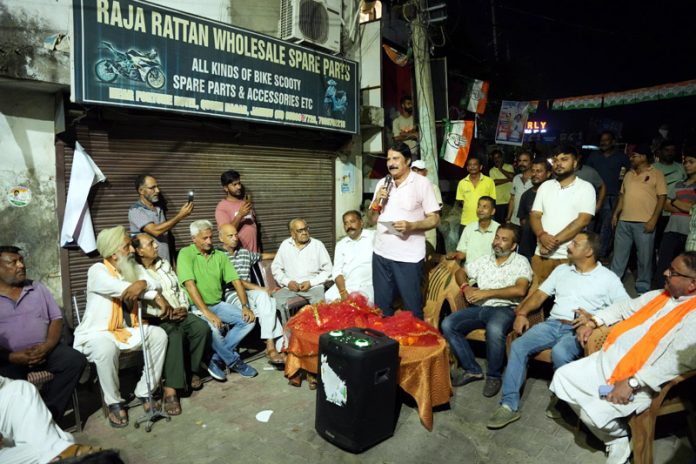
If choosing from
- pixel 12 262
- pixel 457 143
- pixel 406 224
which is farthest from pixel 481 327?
pixel 457 143

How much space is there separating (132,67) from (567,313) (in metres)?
5.15

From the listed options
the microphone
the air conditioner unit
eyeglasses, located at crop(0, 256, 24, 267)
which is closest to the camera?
eyeglasses, located at crop(0, 256, 24, 267)

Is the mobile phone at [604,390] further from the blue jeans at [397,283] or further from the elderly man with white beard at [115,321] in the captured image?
the elderly man with white beard at [115,321]

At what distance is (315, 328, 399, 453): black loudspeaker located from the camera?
3143mm

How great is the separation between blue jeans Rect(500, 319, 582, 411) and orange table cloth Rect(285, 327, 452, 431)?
1.70 feet

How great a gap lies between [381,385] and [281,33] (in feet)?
18.8

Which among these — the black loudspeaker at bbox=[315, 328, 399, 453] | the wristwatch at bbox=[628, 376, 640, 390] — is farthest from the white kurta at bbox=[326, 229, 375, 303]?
the wristwatch at bbox=[628, 376, 640, 390]

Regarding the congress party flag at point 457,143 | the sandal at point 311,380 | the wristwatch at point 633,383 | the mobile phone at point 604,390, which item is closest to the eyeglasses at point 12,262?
the sandal at point 311,380

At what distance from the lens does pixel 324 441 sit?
348 cm

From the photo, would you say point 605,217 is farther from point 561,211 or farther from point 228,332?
point 228,332

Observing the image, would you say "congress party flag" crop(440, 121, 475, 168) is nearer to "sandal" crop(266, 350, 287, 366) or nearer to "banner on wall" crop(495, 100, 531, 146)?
"banner on wall" crop(495, 100, 531, 146)

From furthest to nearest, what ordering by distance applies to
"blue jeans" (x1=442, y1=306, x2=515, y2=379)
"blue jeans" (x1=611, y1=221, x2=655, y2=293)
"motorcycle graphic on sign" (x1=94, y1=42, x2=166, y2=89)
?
1. "blue jeans" (x1=611, y1=221, x2=655, y2=293)
2. "motorcycle graphic on sign" (x1=94, y1=42, x2=166, y2=89)
3. "blue jeans" (x1=442, y1=306, x2=515, y2=379)

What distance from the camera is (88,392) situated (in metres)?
4.48

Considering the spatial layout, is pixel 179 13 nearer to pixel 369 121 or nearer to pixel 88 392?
pixel 369 121
